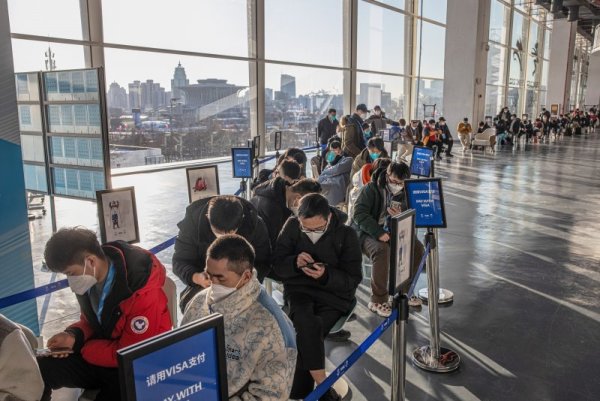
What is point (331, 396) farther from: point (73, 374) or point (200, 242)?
point (73, 374)

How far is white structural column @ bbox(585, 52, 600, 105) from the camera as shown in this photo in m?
42.8

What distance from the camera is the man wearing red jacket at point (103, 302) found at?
7.17ft

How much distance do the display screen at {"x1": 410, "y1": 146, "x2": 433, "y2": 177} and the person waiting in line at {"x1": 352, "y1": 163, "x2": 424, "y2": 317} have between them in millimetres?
1277

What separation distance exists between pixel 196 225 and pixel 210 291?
1345mm

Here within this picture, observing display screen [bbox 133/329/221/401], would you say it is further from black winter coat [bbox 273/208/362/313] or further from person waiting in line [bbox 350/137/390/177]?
person waiting in line [bbox 350/137/390/177]

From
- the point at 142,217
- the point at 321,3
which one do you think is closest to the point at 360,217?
the point at 142,217

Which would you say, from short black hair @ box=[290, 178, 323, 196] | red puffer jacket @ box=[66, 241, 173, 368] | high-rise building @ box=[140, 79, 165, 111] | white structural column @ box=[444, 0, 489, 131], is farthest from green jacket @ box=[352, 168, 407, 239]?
white structural column @ box=[444, 0, 489, 131]

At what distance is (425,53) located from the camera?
72.1 feet

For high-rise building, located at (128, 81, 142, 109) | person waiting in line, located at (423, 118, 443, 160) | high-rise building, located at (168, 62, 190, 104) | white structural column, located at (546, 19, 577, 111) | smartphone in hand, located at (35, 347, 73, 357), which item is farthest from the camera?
white structural column, located at (546, 19, 577, 111)

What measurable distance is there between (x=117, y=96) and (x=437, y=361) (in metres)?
8.69

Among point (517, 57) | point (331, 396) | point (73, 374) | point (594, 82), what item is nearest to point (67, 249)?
point (73, 374)

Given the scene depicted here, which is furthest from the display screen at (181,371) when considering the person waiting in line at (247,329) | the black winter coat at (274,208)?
the black winter coat at (274,208)

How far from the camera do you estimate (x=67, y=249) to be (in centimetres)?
215

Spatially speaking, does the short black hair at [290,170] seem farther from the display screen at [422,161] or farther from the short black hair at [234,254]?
the short black hair at [234,254]
